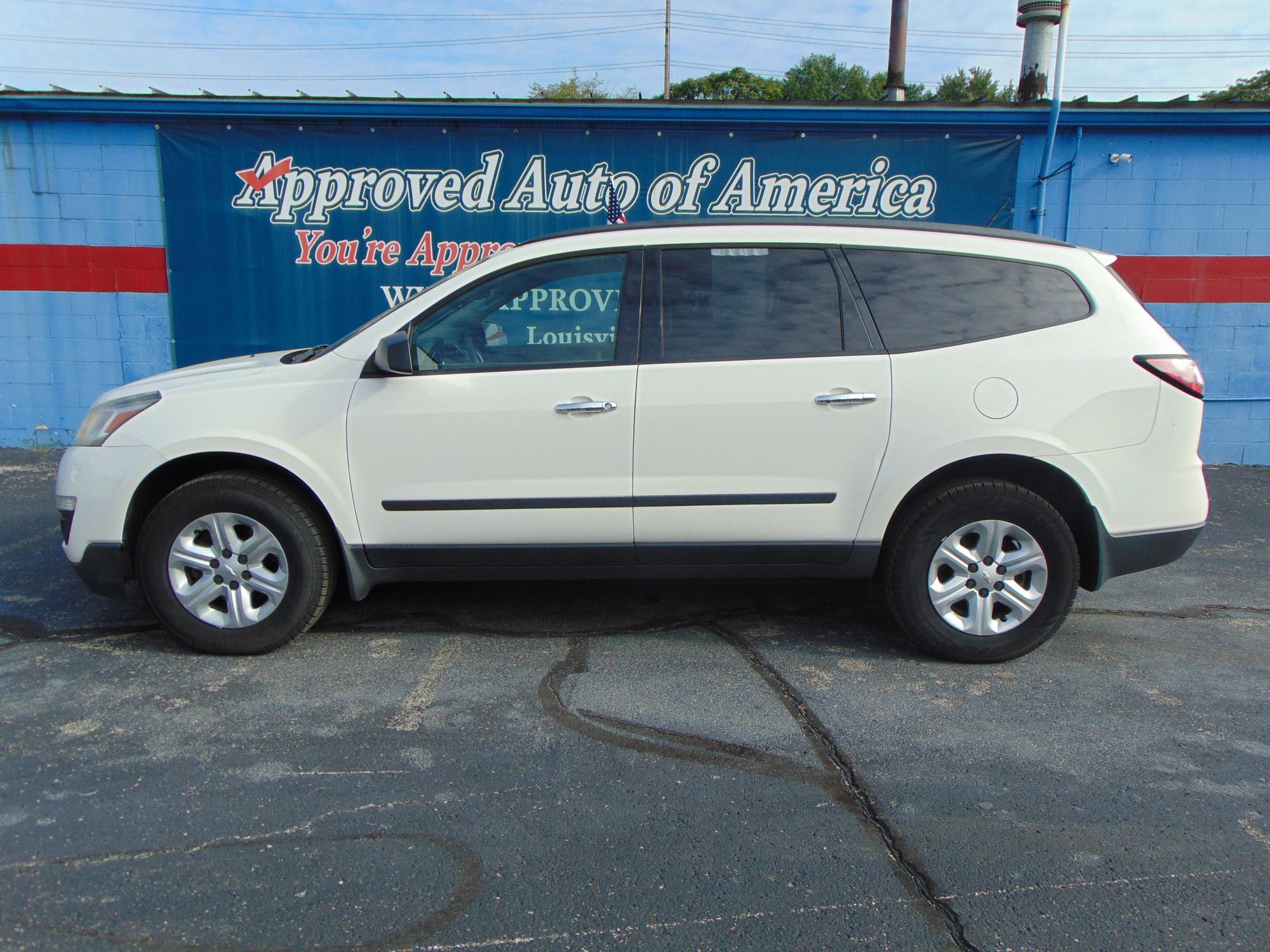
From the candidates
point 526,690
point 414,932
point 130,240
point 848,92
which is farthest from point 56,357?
point 848,92

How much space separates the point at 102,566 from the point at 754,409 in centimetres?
282

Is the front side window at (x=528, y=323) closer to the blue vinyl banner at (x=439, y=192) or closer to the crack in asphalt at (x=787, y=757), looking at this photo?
the crack in asphalt at (x=787, y=757)

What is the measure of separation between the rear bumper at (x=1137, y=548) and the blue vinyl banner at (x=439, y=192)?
5.40 m

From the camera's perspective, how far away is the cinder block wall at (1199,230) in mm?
8398

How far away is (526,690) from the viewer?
3664mm

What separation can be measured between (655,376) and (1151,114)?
6.89 metres

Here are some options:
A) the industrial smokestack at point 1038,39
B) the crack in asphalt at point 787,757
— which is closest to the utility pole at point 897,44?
the industrial smokestack at point 1038,39

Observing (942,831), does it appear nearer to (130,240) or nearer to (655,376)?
(655,376)

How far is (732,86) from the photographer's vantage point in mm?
50656

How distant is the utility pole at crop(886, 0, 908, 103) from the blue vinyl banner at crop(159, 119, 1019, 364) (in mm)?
5343

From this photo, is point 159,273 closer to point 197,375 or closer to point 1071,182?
point 197,375

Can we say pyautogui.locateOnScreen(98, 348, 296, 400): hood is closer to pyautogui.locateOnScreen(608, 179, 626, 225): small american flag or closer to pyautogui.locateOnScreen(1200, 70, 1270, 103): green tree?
pyautogui.locateOnScreen(608, 179, 626, 225): small american flag

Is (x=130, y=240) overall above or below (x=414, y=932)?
above

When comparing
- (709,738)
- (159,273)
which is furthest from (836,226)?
(159,273)
